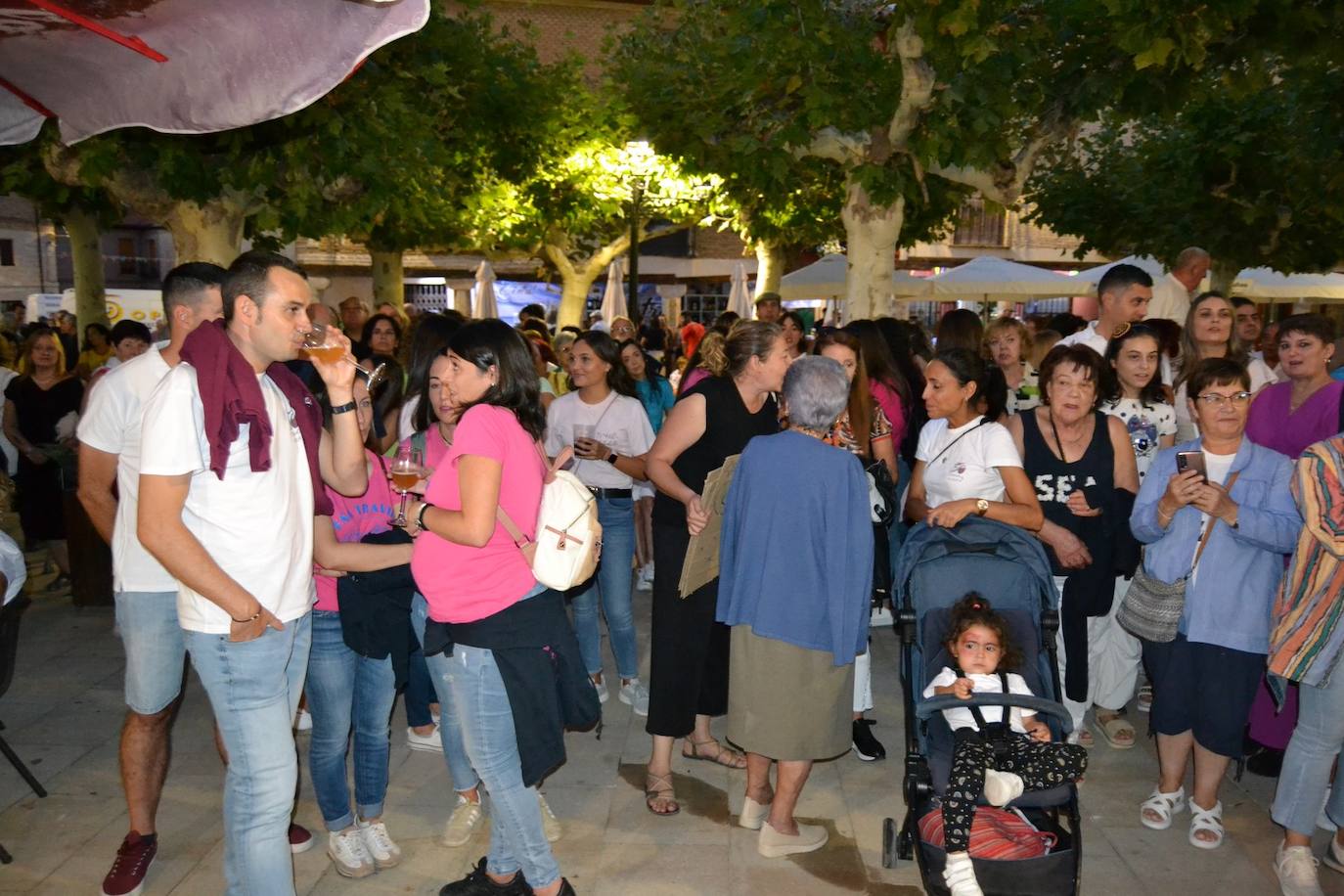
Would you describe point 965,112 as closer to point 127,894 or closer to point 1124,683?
point 1124,683

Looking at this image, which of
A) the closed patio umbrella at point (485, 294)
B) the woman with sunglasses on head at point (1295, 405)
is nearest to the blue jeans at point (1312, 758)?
the woman with sunglasses on head at point (1295, 405)

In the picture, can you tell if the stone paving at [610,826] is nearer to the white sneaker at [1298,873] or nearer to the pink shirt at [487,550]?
the white sneaker at [1298,873]

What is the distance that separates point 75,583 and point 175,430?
5.51 meters

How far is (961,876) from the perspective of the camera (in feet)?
10.9

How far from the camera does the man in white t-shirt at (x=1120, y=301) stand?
599cm

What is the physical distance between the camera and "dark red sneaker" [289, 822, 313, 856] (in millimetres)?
4105

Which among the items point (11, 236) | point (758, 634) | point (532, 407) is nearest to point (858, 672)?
point (758, 634)

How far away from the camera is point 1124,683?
202 inches

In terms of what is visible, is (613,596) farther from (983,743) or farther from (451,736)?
(983,743)

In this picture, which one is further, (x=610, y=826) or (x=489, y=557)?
(x=610, y=826)

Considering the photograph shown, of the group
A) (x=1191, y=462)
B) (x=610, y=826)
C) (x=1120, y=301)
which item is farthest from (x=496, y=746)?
(x=1120, y=301)

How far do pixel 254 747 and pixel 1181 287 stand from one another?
23.4ft

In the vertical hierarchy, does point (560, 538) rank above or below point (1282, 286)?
below

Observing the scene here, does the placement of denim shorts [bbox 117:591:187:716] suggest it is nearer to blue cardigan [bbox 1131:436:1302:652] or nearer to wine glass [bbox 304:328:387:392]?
wine glass [bbox 304:328:387:392]
